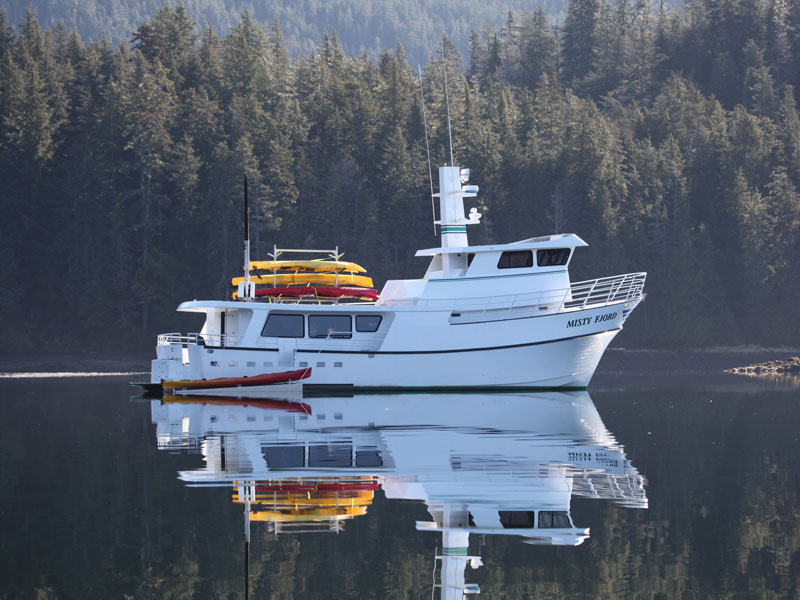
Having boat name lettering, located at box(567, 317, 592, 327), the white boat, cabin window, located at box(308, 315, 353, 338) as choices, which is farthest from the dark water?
cabin window, located at box(308, 315, 353, 338)

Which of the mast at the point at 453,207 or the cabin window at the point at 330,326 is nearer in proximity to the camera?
the cabin window at the point at 330,326

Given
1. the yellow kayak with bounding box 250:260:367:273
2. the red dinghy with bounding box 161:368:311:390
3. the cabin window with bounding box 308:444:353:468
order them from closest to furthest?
the cabin window with bounding box 308:444:353:468 → the red dinghy with bounding box 161:368:311:390 → the yellow kayak with bounding box 250:260:367:273

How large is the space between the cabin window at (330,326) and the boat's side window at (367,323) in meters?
0.27

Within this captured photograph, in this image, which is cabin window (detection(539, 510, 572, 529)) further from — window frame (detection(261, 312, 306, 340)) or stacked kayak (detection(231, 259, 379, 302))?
stacked kayak (detection(231, 259, 379, 302))

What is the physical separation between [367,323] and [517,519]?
64.4 feet

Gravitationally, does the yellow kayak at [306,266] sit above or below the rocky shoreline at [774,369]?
above

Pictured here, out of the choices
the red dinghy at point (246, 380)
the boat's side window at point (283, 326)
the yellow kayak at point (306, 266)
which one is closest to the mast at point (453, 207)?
the yellow kayak at point (306, 266)

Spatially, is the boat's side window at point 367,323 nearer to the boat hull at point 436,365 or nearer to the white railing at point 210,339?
the boat hull at point 436,365

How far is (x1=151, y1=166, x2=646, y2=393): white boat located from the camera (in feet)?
105

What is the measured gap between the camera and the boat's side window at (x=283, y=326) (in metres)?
32.4

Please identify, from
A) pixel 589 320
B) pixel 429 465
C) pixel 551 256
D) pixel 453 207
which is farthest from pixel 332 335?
pixel 429 465

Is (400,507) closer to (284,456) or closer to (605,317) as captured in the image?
(284,456)

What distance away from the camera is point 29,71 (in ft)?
217

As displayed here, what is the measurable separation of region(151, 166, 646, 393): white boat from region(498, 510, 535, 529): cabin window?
Answer: 18.3m
